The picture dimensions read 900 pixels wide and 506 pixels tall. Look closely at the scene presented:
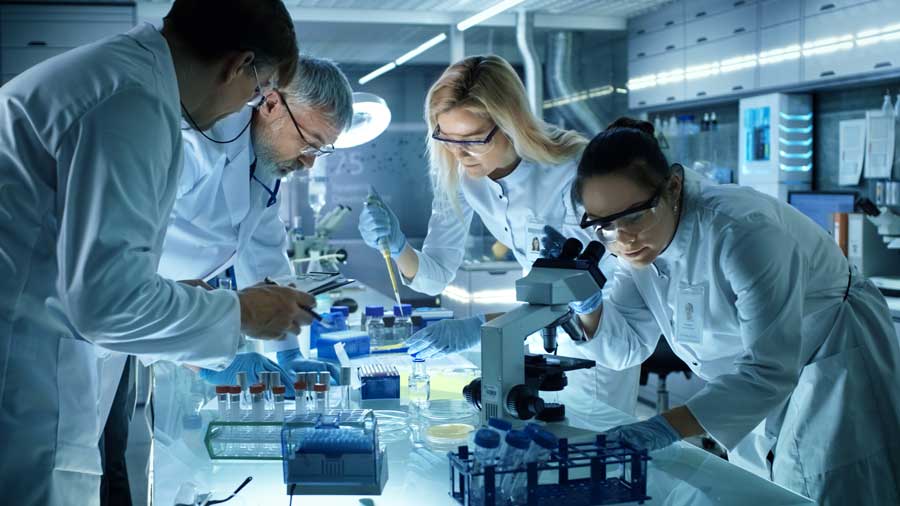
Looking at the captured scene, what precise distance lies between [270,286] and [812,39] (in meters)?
4.01

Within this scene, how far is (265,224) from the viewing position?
2.71 metres

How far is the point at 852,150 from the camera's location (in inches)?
178

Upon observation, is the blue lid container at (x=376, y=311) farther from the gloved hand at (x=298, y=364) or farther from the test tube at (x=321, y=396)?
the test tube at (x=321, y=396)

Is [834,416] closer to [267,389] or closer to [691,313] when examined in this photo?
[691,313]

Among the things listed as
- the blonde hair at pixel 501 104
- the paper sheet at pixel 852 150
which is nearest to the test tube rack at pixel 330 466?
the blonde hair at pixel 501 104

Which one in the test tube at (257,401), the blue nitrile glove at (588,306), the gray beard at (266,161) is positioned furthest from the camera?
the gray beard at (266,161)

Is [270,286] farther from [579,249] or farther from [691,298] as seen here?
[691,298]

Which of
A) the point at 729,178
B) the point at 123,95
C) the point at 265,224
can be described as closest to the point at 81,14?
the point at 265,224

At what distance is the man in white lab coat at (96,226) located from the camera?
1.17m

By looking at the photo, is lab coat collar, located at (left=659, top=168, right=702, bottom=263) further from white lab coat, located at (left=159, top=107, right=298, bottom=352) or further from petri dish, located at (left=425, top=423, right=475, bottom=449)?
white lab coat, located at (left=159, top=107, right=298, bottom=352)

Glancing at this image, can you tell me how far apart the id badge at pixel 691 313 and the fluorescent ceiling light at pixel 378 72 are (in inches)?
195

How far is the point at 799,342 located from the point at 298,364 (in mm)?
1343

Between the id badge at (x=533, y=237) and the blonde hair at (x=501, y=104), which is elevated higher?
the blonde hair at (x=501, y=104)

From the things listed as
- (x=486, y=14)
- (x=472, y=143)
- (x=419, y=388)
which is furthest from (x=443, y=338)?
(x=486, y=14)
